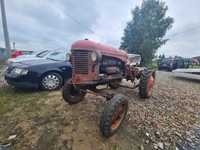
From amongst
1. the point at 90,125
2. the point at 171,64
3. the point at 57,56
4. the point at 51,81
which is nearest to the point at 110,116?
the point at 90,125

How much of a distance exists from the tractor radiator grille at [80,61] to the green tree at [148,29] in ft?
53.2

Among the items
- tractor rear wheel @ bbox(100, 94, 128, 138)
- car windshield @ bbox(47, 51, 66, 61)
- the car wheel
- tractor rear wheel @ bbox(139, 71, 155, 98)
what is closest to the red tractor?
tractor rear wheel @ bbox(100, 94, 128, 138)

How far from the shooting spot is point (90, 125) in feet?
10.2

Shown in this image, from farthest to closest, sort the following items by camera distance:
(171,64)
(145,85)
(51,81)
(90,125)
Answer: (171,64), (51,81), (145,85), (90,125)

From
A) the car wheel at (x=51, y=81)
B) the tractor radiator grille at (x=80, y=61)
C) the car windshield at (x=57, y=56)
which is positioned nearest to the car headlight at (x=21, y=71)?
the car wheel at (x=51, y=81)

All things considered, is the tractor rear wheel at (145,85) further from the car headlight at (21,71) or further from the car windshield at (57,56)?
the car headlight at (21,71)

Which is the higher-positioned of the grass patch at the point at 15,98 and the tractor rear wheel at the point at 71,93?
the tractor rear wheel at the point at 71,93

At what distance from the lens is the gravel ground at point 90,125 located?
2.68 meters

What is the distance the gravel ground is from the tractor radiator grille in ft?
3.34

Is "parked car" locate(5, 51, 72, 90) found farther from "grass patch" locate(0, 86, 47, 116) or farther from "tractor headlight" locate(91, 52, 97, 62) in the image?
"tractor headlight" locate(91, 52, 97, 62)

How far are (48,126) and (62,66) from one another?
2592 millimetres

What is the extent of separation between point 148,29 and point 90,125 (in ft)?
57.2

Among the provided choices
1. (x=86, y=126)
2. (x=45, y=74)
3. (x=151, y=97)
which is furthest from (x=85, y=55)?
(x=151, y=97)

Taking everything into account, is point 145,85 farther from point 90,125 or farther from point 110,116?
point 110,116
